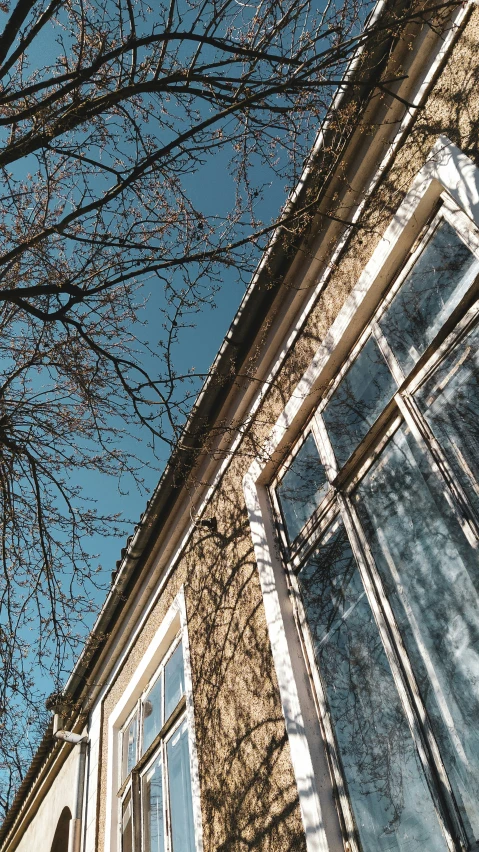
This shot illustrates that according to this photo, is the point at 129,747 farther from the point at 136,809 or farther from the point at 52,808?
the point at 52,808

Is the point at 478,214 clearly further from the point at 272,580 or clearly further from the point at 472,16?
the point at 272,580

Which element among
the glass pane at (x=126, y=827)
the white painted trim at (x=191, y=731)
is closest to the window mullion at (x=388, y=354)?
the white painted trim at (x=191, y=731)

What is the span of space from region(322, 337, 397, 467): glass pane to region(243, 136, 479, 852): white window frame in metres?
0.11

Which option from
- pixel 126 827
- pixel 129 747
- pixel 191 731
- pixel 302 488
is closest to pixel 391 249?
pixel 302 488

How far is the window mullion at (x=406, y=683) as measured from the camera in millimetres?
2020

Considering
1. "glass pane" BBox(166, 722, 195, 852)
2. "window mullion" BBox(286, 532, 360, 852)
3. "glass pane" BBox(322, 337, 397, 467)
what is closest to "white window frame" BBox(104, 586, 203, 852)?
"glass pane" BBox(166, 722, 195, 852)

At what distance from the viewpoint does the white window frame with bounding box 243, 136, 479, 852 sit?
8.53ft

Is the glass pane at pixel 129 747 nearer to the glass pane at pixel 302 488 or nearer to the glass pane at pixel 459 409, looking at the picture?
the glass pane at pixel 302 488

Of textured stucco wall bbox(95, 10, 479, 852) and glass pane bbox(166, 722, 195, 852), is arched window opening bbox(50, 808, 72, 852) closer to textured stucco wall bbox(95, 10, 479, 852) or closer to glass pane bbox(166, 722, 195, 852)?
glass pane bbox(166, 722, 195, 852)

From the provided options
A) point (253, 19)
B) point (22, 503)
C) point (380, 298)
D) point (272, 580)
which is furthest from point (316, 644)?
point (253, 19)

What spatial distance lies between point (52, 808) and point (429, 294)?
26.1ft

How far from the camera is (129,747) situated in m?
5.77

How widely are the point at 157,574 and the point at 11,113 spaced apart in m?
3.65

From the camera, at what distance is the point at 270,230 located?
12.0ft
